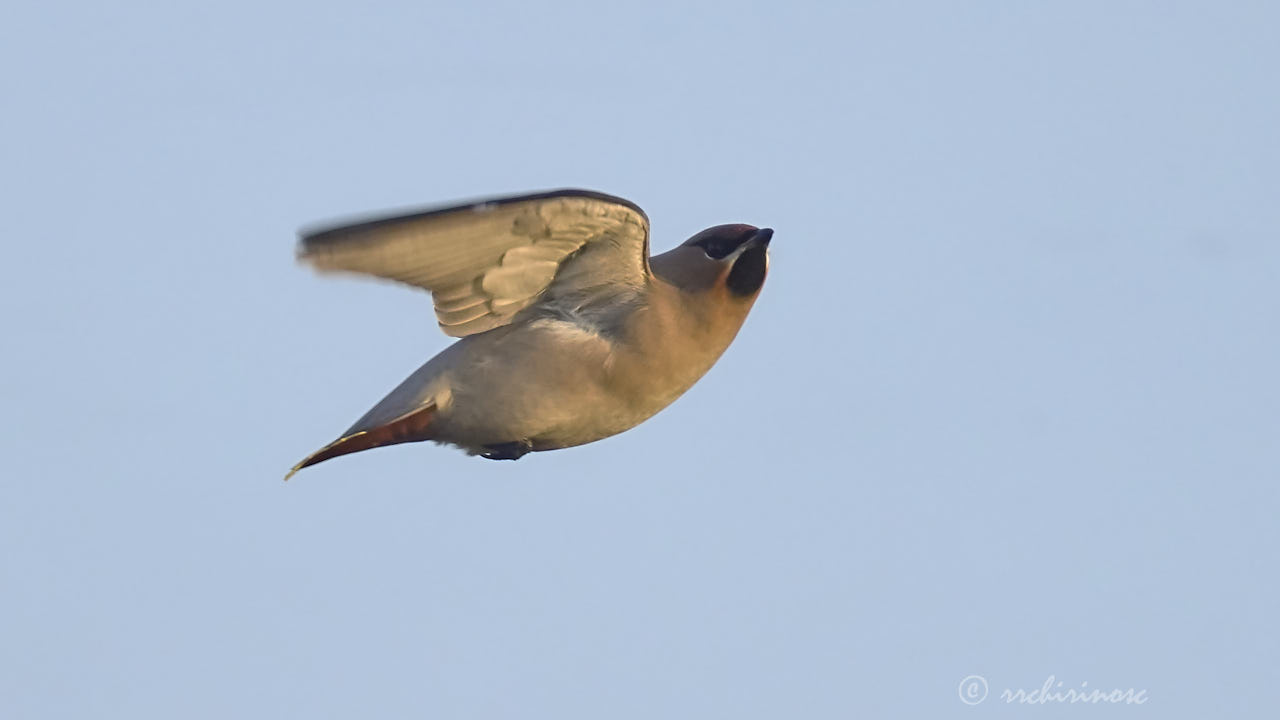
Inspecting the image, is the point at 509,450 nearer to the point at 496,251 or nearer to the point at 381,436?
the point at 381,436

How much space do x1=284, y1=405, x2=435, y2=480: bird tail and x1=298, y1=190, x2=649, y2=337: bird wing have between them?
23.2 inches

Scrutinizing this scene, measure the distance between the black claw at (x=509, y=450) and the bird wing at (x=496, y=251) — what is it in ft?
2.47

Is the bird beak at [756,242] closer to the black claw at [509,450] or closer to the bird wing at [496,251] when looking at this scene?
the bird wing at [496,251]

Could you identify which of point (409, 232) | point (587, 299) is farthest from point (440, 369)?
point (409, 232)

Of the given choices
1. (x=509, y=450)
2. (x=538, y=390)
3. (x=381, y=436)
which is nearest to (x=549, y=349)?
(x=538, y=390)

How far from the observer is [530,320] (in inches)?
405

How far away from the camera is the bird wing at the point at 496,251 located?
8656mm

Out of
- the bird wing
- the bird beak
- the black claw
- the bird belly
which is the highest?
the bird beak

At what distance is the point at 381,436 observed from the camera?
10.2 metres

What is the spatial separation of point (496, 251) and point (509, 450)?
54.7 inches

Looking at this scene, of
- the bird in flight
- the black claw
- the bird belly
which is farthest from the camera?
the black claw

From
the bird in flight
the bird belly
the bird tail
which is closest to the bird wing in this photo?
the bird in flight

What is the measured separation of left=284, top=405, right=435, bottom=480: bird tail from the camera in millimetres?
10086

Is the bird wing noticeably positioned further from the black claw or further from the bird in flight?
the black claw
